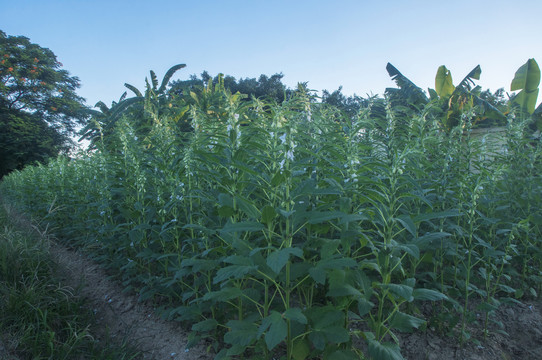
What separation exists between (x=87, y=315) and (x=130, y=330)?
1.60ft

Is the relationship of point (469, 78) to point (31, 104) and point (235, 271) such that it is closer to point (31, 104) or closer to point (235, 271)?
point (235, 271)

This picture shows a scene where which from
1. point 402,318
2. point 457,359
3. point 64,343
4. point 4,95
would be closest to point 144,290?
point 64,343

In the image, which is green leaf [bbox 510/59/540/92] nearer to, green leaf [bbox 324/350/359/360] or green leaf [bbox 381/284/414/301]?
green leaf [bbox 381/284/414/301]

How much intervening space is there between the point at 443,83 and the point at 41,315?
12.9 meters

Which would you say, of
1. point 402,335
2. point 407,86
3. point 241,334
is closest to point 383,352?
point 241,334

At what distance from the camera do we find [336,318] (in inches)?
66.1

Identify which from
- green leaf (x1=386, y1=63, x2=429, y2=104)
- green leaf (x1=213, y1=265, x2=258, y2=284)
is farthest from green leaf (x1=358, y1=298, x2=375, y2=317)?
green leaf (x1=386, y1=63, x2=429, y2=104)

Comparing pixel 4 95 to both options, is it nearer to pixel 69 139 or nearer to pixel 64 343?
pixel 69 139

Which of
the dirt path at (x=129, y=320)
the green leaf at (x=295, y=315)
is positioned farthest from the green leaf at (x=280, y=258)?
the dirt path at (x=129, y=320)

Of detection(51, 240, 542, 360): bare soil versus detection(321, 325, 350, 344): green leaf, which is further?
detection(51, 240, 542, 360): bare soil

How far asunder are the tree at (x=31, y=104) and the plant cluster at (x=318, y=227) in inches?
1188

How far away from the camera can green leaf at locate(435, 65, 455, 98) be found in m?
11.3

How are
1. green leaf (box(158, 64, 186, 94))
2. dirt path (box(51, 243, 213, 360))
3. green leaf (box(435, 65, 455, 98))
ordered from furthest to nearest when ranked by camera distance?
green leaf (box(158, 64, 186, 94)), green leaf (box(435, 65, 455, 98)), dirt path (box(51, 243, 213, 360))

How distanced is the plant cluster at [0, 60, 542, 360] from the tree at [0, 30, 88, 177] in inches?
1188
